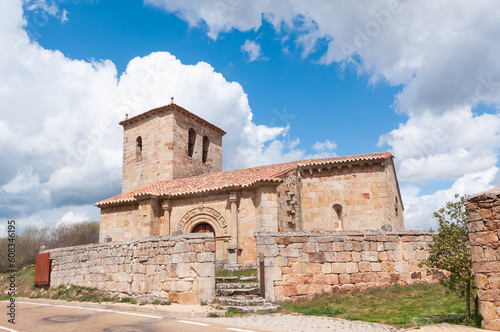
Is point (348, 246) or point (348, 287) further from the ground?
point (348, 246)

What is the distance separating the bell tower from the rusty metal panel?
333 inches

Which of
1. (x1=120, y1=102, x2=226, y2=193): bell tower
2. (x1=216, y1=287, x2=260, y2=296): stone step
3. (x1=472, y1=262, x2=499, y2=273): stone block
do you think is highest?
(x1=120, y1=102, x2=226, y2=193): bell tower

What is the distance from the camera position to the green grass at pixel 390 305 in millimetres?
8680

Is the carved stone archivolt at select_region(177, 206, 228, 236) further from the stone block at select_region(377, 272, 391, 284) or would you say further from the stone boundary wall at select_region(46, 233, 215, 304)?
the stone block at select_region(377, 272, 391, 284)

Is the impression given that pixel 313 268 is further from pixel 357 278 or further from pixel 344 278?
pixel 357 278

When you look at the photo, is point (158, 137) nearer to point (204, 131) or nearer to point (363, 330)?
point (204, 131)

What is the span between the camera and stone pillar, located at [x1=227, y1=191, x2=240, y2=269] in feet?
56.3

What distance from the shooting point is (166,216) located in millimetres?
19406

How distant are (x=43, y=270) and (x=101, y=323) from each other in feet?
32.9

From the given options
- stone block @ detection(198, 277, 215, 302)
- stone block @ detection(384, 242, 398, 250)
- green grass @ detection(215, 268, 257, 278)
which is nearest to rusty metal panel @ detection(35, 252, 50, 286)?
green grass @ detection(215, 268, 257, 278)

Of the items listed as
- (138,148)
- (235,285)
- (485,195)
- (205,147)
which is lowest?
(235,285)

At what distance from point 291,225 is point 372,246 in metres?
6.82

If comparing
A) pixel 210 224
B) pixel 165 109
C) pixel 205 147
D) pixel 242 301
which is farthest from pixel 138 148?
pixel 242 301

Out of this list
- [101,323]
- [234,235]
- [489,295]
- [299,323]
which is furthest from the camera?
[234,235]
